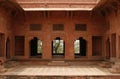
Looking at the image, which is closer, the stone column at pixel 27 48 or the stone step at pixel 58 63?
the stone step at pixel 58 63

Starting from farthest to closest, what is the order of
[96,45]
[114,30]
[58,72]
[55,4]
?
[96,45], [55,4], [114,30], [58,72]

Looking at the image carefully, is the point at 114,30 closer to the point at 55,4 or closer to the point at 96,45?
the point at 96,45

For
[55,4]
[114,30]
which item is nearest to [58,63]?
[114,30]

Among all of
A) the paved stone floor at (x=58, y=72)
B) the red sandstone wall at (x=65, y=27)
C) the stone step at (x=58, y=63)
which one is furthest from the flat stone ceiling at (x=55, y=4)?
the paved stone floor at (x=58, y=72)

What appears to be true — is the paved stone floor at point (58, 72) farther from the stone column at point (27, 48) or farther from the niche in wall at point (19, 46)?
the niche in wall at point (19, 46)

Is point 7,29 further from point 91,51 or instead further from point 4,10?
point 91,51

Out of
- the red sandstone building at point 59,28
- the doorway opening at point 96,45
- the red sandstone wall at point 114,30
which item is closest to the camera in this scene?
the red sandstone wall at point 114,30

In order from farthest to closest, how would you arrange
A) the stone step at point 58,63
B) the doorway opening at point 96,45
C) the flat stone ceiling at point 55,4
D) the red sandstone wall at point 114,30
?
1. the doorway opening at point 96,45
2. the flat stone ceiling at point 55,4
3. the stone step at point 58,63
4. the red sandstone wall at point 114,30

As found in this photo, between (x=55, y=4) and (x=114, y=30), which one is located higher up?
(x=55, y=4)

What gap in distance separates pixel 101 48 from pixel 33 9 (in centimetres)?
660

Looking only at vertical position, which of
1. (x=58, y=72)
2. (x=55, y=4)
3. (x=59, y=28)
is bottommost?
(x=58, y=72)

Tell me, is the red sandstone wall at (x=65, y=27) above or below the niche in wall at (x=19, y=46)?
above

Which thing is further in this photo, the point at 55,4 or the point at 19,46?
the point at 19,46

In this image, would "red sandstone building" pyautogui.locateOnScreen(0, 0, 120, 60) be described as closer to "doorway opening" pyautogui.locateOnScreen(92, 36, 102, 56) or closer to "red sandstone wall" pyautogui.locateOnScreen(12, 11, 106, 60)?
"red sandstone wall" pyautogui.locateOnScreen(12, 11, 106, 60)
